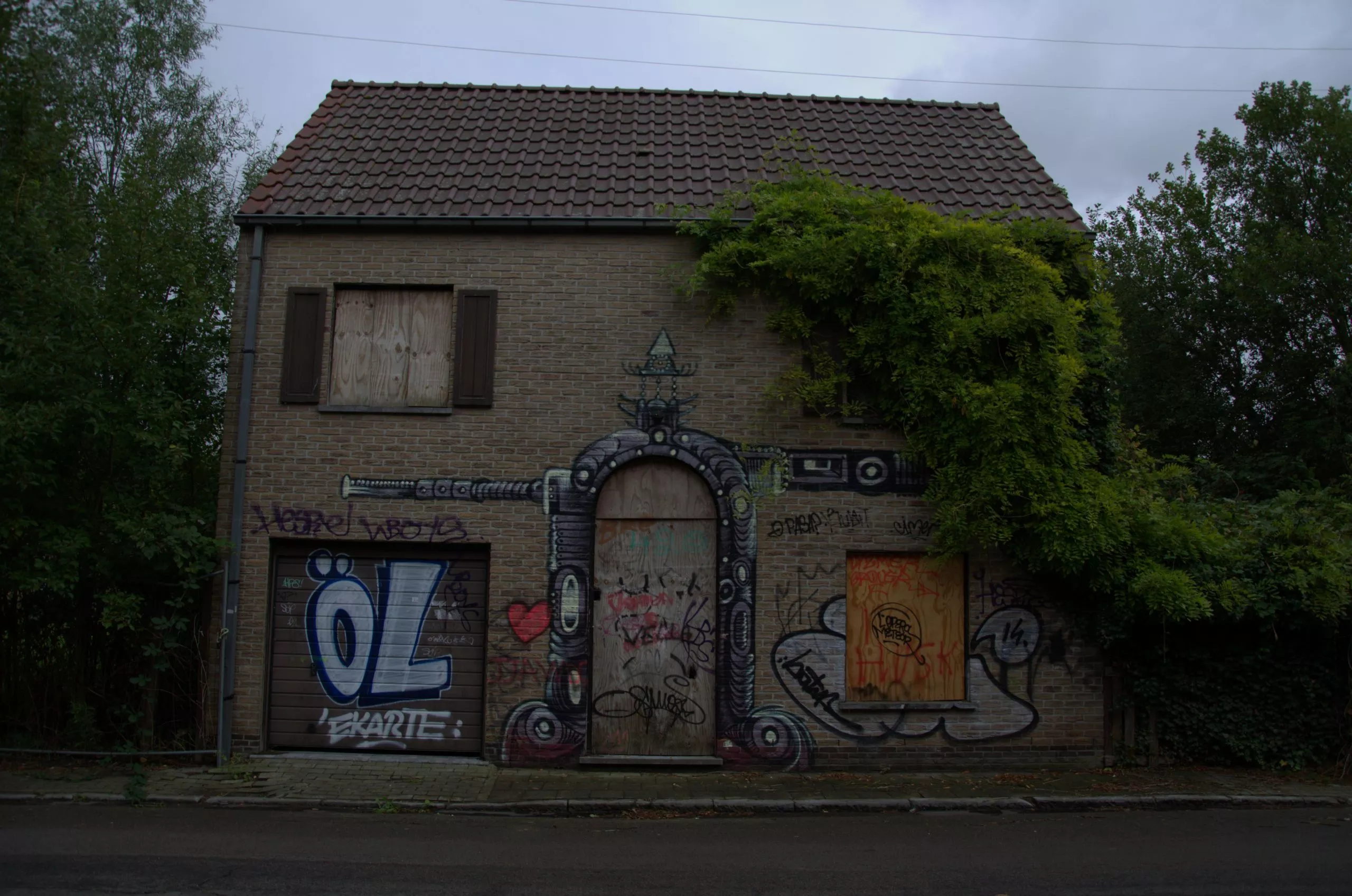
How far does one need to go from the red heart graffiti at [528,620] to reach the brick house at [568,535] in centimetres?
2

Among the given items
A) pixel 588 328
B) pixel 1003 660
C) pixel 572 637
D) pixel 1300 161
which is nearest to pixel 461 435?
pixel 588 328

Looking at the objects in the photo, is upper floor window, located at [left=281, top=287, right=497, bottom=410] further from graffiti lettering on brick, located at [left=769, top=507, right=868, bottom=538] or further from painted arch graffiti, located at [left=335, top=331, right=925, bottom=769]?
graffiti lettering on brick, located at [left=769, top=507, right=868, bottom=538]

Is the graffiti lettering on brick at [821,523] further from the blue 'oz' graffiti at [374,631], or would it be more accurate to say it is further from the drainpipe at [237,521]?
the drainpipe at [237,521]

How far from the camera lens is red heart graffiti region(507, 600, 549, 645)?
377 inches

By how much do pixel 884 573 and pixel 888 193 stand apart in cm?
397

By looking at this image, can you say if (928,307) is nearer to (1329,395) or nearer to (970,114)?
(970,114)

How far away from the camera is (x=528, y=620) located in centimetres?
960

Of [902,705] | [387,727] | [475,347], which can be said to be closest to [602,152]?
[475,347]

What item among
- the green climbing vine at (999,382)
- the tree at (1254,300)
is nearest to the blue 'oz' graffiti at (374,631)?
the green climbing vine at (999,382)

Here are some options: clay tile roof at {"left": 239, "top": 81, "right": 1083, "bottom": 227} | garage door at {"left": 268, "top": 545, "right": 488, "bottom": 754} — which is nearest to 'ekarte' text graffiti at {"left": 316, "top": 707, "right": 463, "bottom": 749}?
garage door at {"left": 268, "top": 545, "right": 488, "bottom": 754}

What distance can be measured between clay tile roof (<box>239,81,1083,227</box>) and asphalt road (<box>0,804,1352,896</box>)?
19.6ft

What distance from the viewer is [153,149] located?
12.1 meters

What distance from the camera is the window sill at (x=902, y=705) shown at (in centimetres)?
959

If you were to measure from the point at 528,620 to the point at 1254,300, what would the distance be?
70.7 feet
